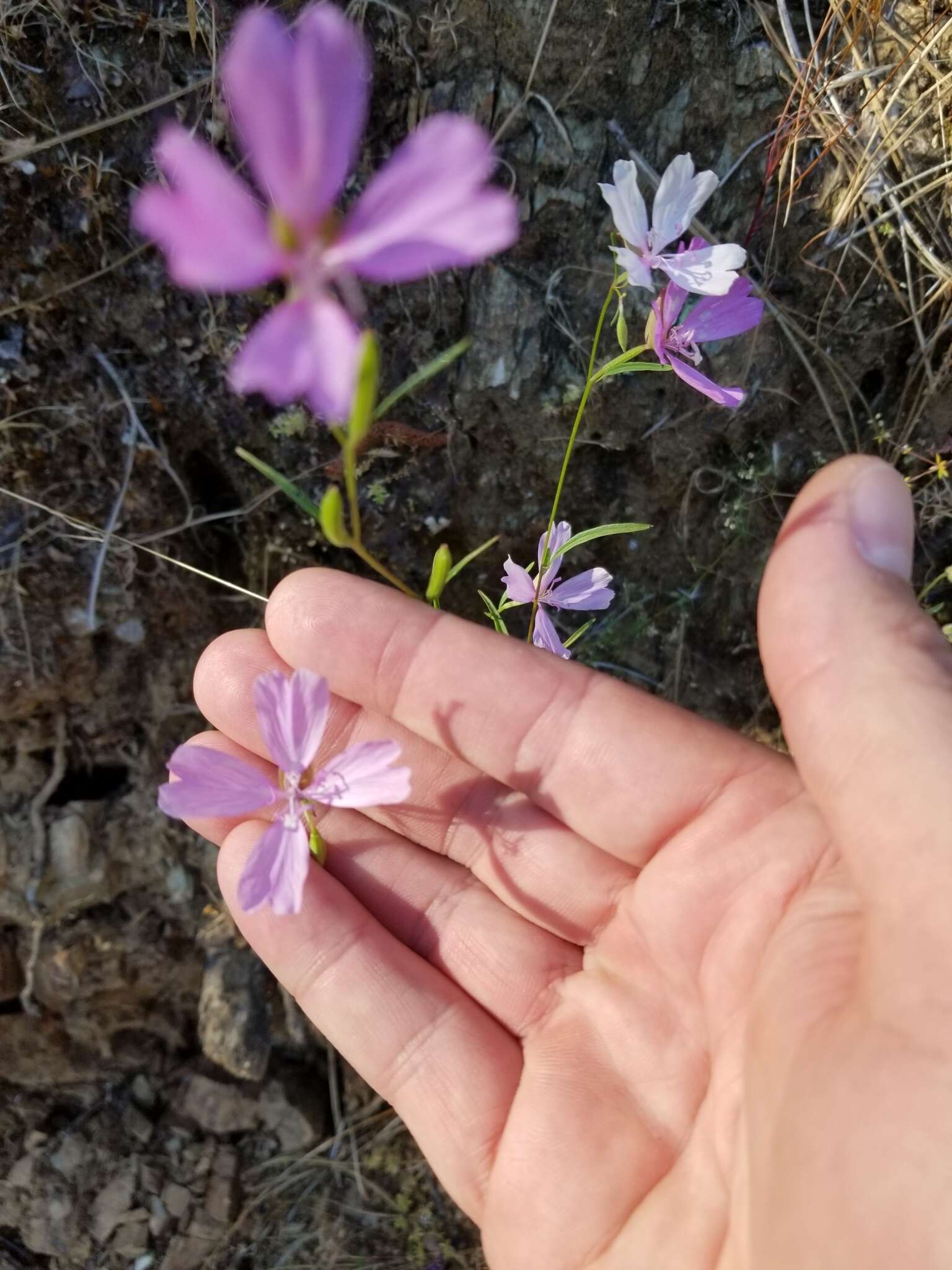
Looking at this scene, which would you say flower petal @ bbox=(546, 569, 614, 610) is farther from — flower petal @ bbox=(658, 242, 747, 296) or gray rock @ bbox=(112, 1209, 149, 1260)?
gray rock @ bbox=(112, 1209, 149, 1260)

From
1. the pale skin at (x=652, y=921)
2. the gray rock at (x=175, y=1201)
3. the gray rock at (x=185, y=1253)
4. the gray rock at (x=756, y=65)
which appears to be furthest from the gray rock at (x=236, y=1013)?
the gray rock at (x=756, y=65)

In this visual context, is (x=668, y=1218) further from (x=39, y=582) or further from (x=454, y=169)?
(x=39, y=582)

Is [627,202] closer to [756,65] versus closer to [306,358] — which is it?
[756,65]

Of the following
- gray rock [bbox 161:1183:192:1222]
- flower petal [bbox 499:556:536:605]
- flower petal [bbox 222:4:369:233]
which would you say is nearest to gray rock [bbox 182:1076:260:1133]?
gray rock [bbox 161:1183:192:1222]

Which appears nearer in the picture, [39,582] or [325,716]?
[325,716]

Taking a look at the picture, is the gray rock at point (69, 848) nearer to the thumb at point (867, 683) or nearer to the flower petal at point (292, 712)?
the flower petal at point (292, 712)

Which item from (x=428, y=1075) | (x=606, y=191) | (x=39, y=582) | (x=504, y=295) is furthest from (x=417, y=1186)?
(x=606, y=191)
